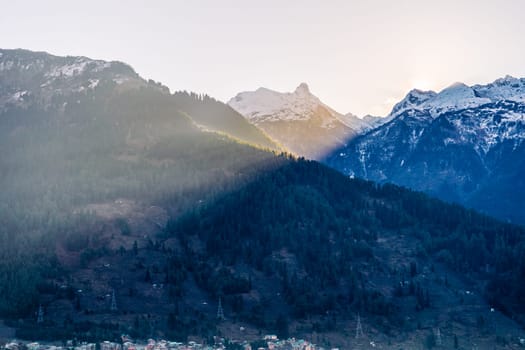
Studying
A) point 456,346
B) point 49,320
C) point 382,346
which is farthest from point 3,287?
point 456,346

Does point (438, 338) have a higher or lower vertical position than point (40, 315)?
lower

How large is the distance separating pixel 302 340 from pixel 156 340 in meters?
35.9

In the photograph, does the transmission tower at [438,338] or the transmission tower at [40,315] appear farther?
the transmission tower at [438,338]

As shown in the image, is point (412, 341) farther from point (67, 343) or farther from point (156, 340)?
point (67, 343)

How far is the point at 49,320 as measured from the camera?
598 ft

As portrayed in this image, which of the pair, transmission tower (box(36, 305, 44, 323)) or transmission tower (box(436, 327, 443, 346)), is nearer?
transmission tower (box(36, 305, 44, 323))

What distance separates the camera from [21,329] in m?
172

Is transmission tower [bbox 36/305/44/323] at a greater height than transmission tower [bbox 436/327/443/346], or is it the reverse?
transmission tower [bbox 36/305/44/323]

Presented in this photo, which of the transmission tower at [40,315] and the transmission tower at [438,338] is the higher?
the transmission tower at [40,315]

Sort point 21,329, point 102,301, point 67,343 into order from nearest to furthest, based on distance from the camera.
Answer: point 67,343, point 21,329, point 102,301

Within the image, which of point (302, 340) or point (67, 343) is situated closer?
point (67, 343)

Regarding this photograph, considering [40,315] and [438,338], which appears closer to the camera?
[40,315]

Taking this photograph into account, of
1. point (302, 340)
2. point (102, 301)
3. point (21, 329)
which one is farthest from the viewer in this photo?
point (102, 301)


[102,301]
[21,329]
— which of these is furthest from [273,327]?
[21,329]
